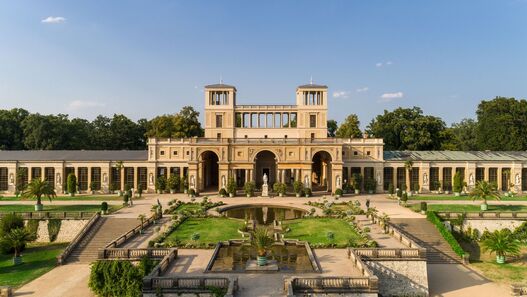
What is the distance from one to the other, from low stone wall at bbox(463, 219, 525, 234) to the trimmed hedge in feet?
10.0

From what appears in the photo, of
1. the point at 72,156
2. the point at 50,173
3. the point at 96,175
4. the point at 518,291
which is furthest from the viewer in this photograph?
the point at 72,156

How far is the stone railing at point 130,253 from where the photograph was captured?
71.1 ft

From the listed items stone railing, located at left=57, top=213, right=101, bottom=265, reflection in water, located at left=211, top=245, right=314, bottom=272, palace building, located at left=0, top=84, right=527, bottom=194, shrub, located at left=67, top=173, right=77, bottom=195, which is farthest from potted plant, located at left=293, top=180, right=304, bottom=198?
shrub, located at left=67, top=173, right=77, bottom=195

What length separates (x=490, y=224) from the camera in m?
32.2

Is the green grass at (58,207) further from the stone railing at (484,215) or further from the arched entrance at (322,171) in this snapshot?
the stone railing at (484,215)

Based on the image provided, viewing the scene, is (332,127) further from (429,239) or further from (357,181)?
(429,239)

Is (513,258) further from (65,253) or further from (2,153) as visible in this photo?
(2,153)

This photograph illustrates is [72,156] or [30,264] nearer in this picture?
[30,264]

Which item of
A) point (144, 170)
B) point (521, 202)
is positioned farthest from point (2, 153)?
point (521, 202)

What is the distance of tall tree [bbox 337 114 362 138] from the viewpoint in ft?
229

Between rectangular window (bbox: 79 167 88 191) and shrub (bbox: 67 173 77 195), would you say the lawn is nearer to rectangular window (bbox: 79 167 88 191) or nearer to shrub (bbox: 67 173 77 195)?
shrub (bbox: 67 173 77 195)

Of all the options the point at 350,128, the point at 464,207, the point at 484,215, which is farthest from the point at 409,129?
the point at 484,215

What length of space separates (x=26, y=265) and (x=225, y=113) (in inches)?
1404

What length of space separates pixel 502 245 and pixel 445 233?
385 cm
